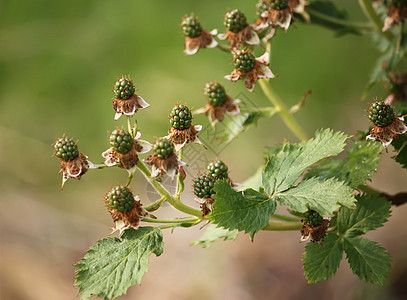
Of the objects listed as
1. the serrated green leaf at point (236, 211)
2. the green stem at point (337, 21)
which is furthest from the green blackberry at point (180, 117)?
the green stem at point (337, 21)

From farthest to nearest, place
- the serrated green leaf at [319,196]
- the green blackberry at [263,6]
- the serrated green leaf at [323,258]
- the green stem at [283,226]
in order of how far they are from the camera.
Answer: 1. the green blackberry at [263,6]
2. the green stem at [283,226]
3. the serrated green leaf at [323,258]
4. the serrated green leaf at [319,196]

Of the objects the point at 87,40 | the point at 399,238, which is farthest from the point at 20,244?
the point at 399,238

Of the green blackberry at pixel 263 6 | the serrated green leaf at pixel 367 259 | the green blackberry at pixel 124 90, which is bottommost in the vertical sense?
the serrated green leaf at pixel 367 259

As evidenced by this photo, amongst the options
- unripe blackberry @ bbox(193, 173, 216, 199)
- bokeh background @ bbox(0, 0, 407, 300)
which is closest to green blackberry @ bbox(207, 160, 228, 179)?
unripe blackberry @ bbox(193, 173, 216, 199)

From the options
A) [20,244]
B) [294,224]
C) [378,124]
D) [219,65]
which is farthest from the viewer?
[219,65]

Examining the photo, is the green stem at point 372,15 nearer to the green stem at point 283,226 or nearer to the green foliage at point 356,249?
the green foliage at point 356,249

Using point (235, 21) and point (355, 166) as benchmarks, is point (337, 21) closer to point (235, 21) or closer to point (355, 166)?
point (235, 21)

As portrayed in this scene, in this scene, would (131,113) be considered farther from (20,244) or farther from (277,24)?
(20,244)
